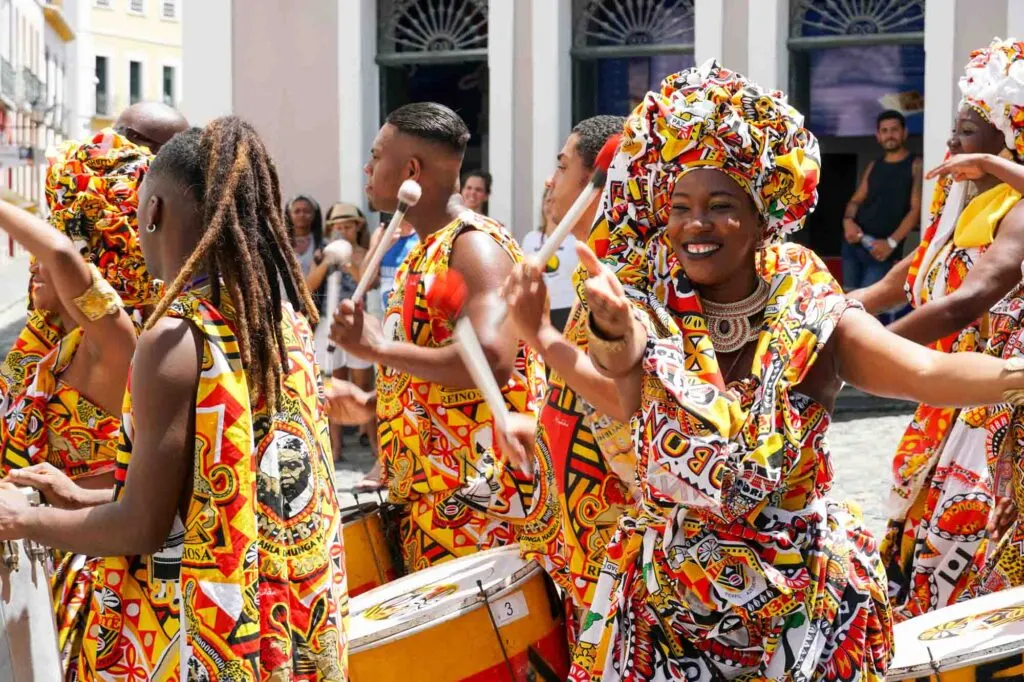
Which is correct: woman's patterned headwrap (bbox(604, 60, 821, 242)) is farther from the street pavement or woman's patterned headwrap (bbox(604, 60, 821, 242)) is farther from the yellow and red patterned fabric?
the street pavement

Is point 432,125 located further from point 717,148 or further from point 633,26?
point 633,26

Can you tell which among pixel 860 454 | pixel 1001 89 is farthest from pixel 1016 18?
pixel 1001 89

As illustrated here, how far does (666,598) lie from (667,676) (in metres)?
0.16

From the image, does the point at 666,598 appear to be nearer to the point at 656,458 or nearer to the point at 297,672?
the point at 656,458

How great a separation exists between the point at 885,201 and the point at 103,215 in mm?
9010

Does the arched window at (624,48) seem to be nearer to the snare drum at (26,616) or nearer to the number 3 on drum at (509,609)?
the number 3 on drum at (509,609)

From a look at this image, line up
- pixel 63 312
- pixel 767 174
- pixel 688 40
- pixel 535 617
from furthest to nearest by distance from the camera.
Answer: pixel 688 40
pixel 63 312
pixel 535 617
pixel 767 174

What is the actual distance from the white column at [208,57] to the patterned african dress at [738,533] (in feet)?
40.5

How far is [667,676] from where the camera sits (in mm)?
3377

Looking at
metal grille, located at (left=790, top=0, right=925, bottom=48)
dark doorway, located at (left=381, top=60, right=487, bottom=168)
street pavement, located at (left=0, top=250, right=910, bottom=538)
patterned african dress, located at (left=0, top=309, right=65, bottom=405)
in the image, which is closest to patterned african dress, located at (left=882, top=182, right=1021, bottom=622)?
street pavement, located at (left=0, top=250, right=910, bottom=538)

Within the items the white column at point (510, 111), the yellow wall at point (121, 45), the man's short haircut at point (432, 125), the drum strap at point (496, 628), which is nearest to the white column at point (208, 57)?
the white column at point (510, 111)

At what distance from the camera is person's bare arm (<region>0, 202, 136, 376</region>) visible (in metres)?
4.14

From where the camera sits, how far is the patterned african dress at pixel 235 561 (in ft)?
10.6

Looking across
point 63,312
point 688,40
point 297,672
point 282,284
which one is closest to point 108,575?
point 297,672
